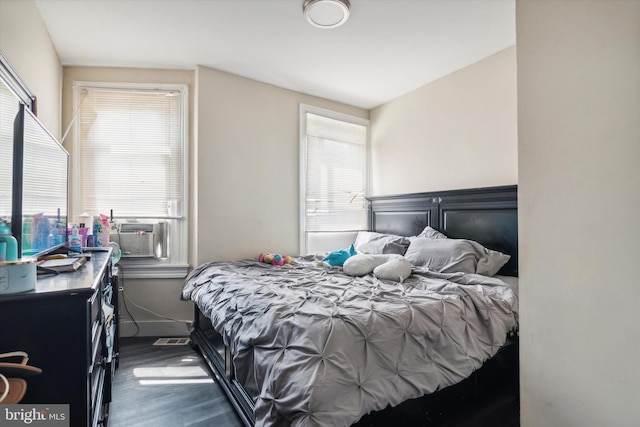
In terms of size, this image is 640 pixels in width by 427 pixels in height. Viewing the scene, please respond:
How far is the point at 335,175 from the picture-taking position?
3.88 meters

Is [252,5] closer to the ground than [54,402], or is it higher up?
higher up

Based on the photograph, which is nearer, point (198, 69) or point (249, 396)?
point (249, 396)

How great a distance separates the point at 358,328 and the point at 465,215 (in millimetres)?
1942

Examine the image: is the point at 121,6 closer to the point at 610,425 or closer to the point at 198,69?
the point at 198,69

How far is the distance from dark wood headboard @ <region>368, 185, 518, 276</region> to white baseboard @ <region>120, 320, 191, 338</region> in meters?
2.34

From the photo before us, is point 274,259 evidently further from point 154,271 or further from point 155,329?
point 155,329

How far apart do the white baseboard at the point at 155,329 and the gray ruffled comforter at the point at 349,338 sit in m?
1.14

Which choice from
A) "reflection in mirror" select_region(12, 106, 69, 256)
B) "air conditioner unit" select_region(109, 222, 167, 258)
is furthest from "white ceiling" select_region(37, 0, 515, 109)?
"air conditioner unit" select_region(109, 222, 167, 258)

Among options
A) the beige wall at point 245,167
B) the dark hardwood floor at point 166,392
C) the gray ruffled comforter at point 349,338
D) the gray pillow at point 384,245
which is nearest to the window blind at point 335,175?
the beige wall at point 245,167

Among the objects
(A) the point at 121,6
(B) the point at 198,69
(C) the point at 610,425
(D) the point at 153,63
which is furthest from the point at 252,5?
(C) the point at 610,425

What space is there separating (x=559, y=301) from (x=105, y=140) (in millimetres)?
3492

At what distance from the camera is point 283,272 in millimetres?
2549

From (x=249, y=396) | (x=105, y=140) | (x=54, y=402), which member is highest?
(x=105, y=140)

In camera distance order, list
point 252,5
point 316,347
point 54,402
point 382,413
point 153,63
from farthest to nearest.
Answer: point 153,63
point 252,5
point 382,413
point 316,347
point 54,402
